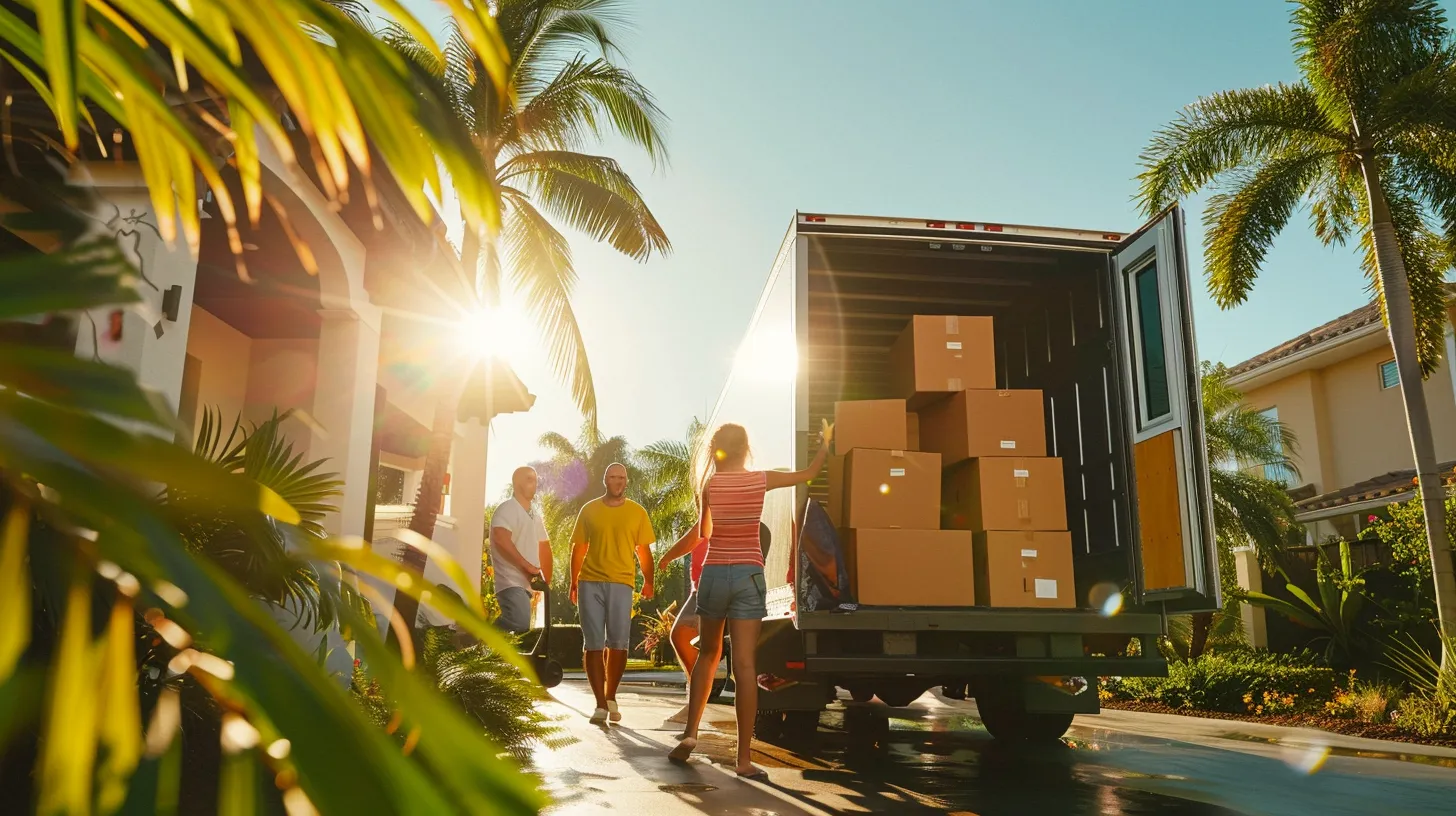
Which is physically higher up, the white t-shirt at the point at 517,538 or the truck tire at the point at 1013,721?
the white t-shirt at the point at 517,538

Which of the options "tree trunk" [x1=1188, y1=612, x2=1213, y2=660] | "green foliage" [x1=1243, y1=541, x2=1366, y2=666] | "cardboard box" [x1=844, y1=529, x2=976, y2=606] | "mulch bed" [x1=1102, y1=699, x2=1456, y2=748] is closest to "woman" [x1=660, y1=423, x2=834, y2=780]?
"cardboard box" [x1=844, y1=529, x2=976, y2=606]

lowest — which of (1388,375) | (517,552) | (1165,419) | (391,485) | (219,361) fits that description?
(517,552)

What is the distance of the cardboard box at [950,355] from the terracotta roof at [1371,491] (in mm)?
13734

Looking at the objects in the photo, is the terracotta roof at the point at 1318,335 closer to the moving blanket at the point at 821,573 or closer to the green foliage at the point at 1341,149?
the green foliage at the point at 1341,149

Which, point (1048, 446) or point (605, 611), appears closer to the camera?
point (605, 611)

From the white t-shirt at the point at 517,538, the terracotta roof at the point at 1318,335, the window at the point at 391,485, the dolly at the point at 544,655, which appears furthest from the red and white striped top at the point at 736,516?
the terracotta roof at the point at 1318,335

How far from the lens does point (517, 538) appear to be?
26.9 feet

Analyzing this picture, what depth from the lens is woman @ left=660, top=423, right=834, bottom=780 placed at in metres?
5.38

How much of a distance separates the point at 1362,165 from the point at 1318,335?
12.3 meters

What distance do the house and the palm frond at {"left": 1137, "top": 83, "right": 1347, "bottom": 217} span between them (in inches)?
337

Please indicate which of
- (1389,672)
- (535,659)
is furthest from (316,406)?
(1389,672)

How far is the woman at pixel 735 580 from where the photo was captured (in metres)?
5.38

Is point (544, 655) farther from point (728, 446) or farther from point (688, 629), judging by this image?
point (728, 446)

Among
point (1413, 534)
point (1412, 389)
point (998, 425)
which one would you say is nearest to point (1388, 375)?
point (1413, 534)
